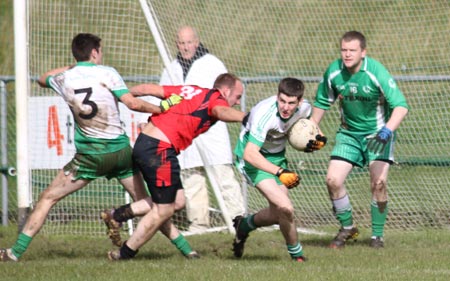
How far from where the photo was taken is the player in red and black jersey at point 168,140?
7926 mm

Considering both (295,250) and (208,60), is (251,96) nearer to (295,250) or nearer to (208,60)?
(208,60)

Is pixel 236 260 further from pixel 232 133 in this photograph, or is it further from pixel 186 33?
pixel 232 133

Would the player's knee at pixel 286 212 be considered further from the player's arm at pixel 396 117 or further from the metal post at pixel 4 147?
the metal post at pixel 4 147

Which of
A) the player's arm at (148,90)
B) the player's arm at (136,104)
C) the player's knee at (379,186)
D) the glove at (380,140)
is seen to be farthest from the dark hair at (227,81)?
the player's knee at (379,186)

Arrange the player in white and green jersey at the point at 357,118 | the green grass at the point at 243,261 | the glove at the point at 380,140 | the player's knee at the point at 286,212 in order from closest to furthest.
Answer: the green grass at the point at 243,261, the player's knee at the point at 286,212, the glove at the point at 380,140, the player in white and green jersey at the point at 357,118

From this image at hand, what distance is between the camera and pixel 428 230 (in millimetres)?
10094

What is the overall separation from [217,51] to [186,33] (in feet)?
13.3

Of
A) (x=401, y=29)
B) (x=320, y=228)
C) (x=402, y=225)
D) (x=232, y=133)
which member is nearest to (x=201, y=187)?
(x=320, y=228)

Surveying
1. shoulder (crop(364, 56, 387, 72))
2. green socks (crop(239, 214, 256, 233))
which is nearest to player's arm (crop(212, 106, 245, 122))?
green socks (crop(239, 214, 256, 233))

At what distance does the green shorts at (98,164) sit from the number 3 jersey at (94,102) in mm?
45

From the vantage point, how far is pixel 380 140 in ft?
27.0

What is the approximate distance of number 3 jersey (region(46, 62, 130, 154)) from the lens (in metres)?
7.94

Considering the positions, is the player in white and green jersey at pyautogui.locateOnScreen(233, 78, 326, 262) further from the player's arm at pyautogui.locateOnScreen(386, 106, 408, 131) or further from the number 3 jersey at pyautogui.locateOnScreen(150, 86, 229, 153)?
the player's arm at pyautogui.locateOnScreen(386, 106, 408, 131)

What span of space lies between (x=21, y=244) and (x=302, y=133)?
2678 mm
